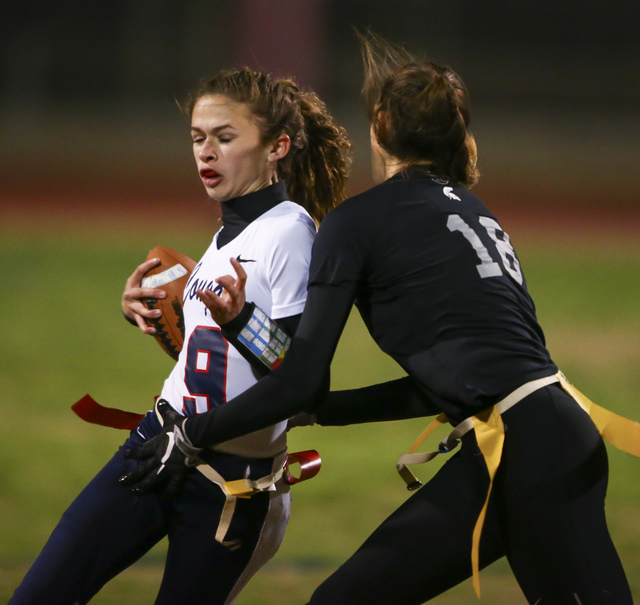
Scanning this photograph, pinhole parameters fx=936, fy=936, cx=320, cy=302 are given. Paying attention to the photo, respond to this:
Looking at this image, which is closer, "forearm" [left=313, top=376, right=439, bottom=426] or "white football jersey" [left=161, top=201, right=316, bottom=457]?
"white football jersey" [left=161, top=201, right=316, bottom=457]

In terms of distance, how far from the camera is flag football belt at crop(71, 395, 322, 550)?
203 centimetres

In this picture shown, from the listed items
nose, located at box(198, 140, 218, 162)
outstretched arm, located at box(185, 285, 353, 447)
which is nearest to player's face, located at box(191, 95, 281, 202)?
nose, located at box(198, 140, 218, 162)

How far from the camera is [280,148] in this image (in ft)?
7.38

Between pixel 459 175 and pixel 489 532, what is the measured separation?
74cm

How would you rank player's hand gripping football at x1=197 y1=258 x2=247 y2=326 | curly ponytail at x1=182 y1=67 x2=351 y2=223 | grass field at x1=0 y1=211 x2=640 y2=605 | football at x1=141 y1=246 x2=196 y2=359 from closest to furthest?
player's hand gripping football at x1=197 y1=258 x2=247 y2=326 → curly ponytail at x1=182 y1=67 x2=351 y2=223 → football at x1=141 y1=246 x2=196 y2=359 → grass field at x1=0 y1=211 x2=640 y2=605

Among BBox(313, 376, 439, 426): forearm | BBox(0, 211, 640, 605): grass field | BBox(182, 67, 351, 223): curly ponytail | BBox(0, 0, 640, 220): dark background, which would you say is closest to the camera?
BBox(313, 376, 439, 426): forearm

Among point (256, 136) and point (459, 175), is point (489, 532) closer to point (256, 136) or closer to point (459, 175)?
point (459, 175)

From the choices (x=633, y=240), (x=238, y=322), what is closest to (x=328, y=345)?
(x=238, y=322)

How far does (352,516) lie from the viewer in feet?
12.4

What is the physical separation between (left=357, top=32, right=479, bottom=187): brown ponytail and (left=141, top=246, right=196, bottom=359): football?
74 cm

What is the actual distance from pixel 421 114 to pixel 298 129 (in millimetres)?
518

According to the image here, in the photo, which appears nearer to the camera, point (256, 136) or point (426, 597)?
point (426, 597)

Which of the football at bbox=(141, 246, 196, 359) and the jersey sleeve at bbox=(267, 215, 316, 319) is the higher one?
the jersey sleeve at bbox=(267, 215, 316, 319)

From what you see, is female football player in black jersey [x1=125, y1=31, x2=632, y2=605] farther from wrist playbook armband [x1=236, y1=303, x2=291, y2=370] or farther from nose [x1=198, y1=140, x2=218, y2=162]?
nose [x1=198, y1=140, x2=218, y2=162]
